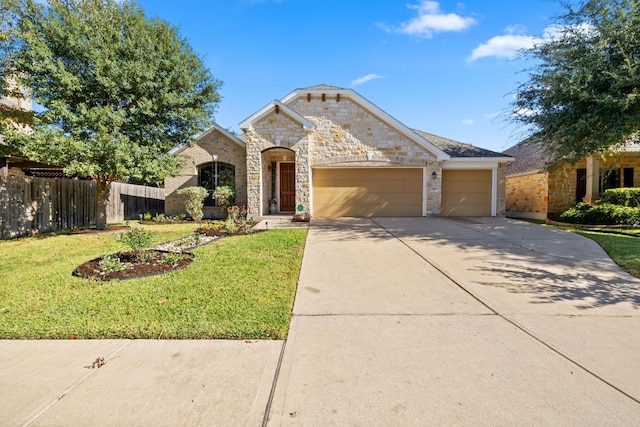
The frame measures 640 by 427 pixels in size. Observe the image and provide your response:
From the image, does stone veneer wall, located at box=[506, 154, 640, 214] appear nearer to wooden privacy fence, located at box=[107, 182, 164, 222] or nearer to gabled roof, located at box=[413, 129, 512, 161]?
gabled roof, located at box=[413, 129, 512, 161]

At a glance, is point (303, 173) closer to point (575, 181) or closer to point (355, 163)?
point (355, 163)

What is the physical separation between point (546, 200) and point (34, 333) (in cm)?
1799

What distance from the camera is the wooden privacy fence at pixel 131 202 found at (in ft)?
46.5

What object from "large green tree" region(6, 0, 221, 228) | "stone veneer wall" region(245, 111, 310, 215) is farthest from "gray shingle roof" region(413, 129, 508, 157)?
"large green tree" region(6, 0, 221, 228)

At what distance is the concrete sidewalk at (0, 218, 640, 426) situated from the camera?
208cm

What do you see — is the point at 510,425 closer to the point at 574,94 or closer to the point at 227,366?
the point at 227,366

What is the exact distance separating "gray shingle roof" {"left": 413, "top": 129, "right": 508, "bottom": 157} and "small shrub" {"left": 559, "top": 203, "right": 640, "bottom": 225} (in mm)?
3735

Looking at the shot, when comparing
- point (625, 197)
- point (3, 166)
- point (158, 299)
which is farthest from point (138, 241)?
point (625, 197)

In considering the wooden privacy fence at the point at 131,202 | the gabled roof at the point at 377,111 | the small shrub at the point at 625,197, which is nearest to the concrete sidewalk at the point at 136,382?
the gabled roof at the point at 377,111

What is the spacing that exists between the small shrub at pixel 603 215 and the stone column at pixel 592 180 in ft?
4.48

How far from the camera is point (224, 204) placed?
45.1 ft

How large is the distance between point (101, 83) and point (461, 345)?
35.5ft

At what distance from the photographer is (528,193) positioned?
53.5 ft

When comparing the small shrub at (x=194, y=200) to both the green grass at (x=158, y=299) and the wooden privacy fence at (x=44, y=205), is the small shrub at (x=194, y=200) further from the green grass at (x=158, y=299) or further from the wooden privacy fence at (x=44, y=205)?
the green grass at (x=158, y=299)
